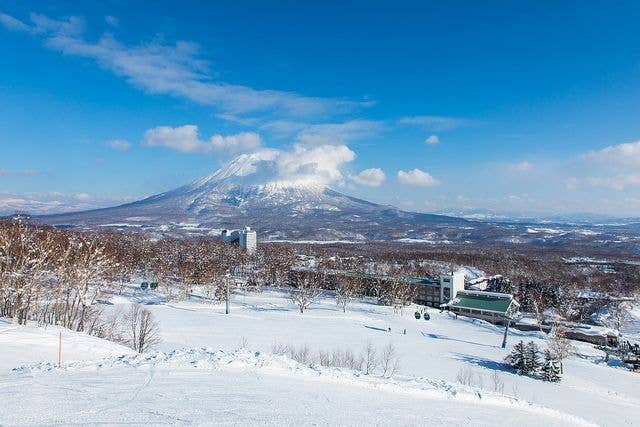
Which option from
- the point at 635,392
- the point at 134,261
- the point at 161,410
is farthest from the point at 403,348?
the point at 134,261

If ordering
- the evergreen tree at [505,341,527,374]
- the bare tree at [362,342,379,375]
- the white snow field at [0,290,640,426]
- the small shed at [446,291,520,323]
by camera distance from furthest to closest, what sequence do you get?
the small shed at [446,291,520,323], the evergreen tree at [505,341,527,374], the bare tree at [362,342,379,375], the white snow field at [0,290,640,426]

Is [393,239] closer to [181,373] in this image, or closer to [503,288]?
[503,288]

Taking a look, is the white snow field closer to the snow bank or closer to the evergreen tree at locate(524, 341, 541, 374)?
the snow bank

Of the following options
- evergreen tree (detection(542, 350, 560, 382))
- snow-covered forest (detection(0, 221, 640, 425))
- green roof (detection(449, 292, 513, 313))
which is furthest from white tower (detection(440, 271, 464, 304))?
evergreen tree (detection(542, 350, 560, 382))

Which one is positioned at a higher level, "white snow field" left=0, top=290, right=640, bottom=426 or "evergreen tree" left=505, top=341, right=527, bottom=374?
"white snow field" left=0, top=290, right=640, bottom=426

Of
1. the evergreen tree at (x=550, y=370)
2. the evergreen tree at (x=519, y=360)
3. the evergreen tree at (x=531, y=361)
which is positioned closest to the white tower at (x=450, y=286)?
the evergreen tree at (x=519, y=360)

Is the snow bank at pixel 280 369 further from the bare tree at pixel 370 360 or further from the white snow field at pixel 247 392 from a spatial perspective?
the bare tree at pixel 370 360

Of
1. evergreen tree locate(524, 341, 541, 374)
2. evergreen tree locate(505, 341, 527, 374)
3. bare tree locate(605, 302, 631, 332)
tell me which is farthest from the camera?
bare tree locate(605, 302, 631, 332)
